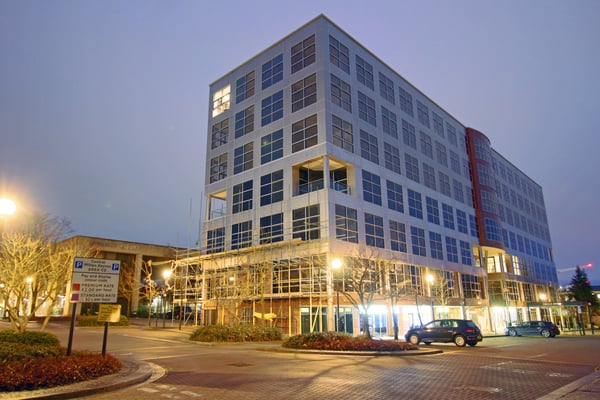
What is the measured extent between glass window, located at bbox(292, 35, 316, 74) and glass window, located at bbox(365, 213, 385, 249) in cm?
1455

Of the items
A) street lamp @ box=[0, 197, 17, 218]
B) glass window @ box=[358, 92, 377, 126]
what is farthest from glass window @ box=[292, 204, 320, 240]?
street lamp @ box=[0, 197, 17, 218]

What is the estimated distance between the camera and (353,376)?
40.7 feet

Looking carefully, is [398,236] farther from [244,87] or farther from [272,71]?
[244,87]

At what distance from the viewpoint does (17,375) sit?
31.4 ft

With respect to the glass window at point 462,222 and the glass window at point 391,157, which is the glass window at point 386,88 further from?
the glass window at point 462,222

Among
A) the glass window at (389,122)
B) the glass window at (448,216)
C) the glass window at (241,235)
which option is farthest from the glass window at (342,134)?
the glass window at (448,216)

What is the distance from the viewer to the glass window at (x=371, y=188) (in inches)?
1469

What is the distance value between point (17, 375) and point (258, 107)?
35.0 metres

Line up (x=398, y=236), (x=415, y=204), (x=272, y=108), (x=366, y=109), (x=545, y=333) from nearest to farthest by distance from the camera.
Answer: (x=545, y=333)
(x=398, y=236)
(x=366, y=109)
(x=272, y=108)
(x=415, y=204)

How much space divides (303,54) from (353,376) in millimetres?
32176

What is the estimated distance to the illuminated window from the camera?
46.2 meters

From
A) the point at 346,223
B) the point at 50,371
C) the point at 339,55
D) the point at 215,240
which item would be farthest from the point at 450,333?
the point at 339,55

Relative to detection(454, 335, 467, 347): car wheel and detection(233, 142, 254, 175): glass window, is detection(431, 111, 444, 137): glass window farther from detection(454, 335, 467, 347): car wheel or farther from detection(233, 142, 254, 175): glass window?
detection(454, 335, 467, 347): car wheel

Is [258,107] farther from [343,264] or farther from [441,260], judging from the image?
[441,260]
